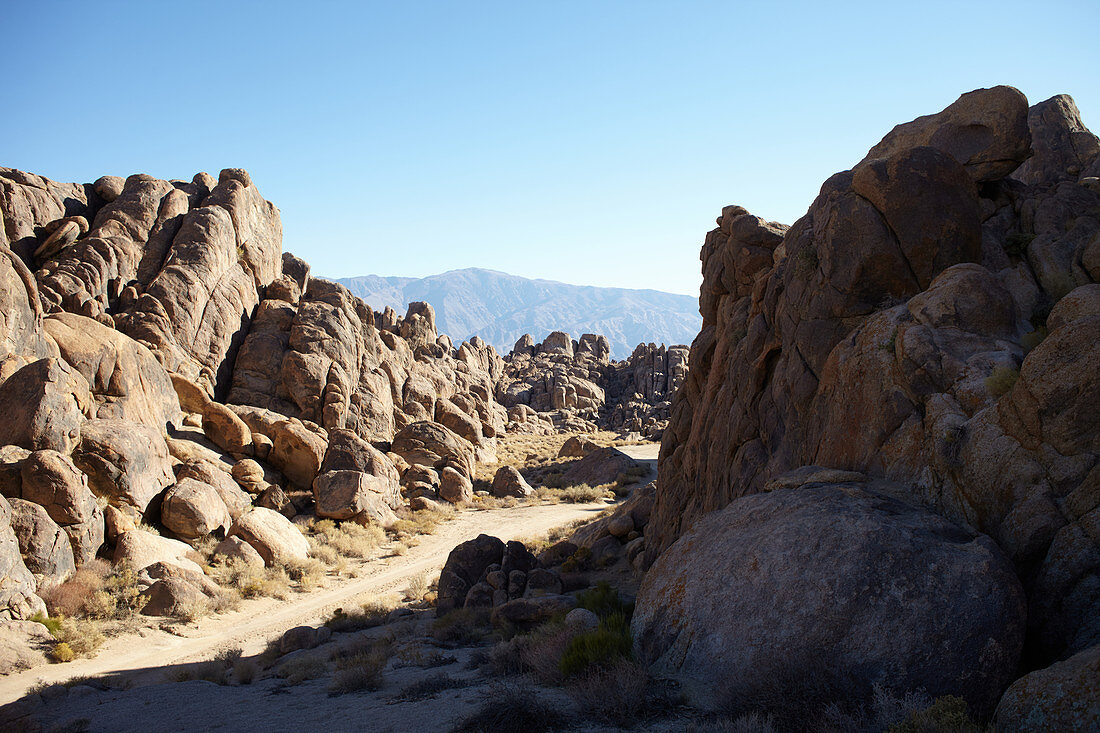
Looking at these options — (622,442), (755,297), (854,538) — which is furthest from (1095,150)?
(622,442)

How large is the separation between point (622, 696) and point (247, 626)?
1441cm

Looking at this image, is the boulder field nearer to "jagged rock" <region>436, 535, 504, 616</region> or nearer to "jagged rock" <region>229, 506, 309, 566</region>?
"jagged rock" <region>229, 506, 309, 566</region>

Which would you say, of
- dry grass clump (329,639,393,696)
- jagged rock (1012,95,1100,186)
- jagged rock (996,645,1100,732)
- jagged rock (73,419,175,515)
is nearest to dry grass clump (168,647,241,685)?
dry grass clump (329,639,393,696)

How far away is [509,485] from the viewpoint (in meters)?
38.4

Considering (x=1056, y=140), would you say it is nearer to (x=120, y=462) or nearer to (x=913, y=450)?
(x=913, y=450)

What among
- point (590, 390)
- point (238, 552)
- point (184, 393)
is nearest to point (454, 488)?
point (184, 393)

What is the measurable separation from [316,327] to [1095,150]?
38.9 m

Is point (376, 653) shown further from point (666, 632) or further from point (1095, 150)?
point (1095, 150)

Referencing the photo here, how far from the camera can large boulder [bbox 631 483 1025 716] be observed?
6582 millimetres

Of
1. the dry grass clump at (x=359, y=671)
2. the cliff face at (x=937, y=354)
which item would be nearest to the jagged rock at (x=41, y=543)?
the dry grass clump at (x=359, y=671)

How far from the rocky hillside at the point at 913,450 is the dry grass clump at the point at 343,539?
13755mm

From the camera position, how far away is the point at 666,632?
8.79 meters

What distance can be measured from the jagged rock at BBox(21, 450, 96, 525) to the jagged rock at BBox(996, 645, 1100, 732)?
21223mm

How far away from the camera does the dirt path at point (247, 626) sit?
13461mm
